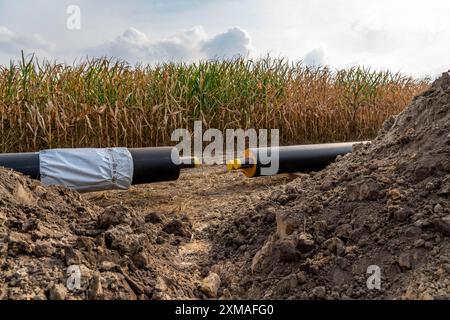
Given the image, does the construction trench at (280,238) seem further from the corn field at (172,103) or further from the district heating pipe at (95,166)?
the corn field at (172,103)

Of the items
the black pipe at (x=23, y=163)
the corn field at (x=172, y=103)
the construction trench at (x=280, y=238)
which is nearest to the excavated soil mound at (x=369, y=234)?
the construction trench at (x=280, y=238)

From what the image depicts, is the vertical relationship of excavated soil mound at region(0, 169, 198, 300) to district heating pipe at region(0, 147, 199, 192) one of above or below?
below

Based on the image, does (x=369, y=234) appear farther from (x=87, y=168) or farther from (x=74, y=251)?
(x=87, y=168)

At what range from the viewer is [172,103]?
22.1ft

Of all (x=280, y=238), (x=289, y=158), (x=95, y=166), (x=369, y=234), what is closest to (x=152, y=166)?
(x=95, y=166)

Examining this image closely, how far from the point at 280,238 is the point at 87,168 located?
2036 mm

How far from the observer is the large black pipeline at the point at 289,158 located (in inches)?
176

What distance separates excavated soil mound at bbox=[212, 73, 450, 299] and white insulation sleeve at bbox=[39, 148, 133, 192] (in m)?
1.38

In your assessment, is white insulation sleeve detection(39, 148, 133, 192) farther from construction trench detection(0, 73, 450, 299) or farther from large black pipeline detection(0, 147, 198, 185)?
construction trench detection(0, 73, 450, 299)

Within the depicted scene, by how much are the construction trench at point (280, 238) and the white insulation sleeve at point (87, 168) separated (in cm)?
75

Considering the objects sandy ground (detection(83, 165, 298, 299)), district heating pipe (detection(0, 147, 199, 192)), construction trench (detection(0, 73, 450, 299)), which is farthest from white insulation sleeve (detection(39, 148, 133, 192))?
construction trench (detection(0, 73, 450, 299))

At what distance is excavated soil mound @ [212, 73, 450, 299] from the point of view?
2.01 m

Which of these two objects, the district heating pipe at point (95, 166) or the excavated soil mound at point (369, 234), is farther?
the district heating pipe at point (95, 166)

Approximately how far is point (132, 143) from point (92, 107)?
694 mm
